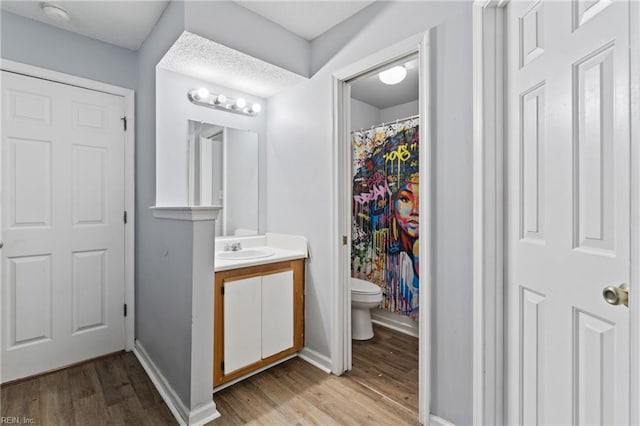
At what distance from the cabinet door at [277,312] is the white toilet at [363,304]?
24.3 inches

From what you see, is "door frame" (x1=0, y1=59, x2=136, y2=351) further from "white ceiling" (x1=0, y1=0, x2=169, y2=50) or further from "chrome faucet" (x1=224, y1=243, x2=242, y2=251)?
"chrome faucet" (x1=224, y1=243, x2=242, y2=251)

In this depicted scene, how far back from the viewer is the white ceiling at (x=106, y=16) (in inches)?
74.3

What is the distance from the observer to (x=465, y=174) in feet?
4.64

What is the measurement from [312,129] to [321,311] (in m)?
1.35

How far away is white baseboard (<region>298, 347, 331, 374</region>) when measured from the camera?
2.11 metres

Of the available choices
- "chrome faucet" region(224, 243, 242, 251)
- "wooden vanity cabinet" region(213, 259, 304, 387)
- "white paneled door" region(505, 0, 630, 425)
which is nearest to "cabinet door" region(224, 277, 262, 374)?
"wooden vanity cabinet" region(213, 259, 304, 387)

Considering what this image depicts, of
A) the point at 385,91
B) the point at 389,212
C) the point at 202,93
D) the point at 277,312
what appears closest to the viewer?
the point at 277,312

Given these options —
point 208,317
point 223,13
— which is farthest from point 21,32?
point 208,317

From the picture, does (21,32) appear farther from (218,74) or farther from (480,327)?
(480,327)

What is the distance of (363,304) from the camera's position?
2.52 meters

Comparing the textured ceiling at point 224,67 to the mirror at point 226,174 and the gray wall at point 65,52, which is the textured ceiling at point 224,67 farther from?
the gray wall at point 65,52

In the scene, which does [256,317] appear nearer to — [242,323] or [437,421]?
[242,323]

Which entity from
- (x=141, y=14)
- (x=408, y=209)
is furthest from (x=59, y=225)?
(x=408, y=209)

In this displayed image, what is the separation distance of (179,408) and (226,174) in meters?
1.66
